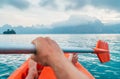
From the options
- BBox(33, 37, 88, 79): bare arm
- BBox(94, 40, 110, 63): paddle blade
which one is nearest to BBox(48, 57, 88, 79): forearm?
BBox(33, 37, 88, 79): bare arm

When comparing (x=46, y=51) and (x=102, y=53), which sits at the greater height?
(x=46, y=51)

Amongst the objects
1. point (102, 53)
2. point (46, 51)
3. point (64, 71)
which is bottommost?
point (102, 53)

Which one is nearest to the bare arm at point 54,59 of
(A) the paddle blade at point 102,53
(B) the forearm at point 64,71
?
(B) the forearm at point 64,71

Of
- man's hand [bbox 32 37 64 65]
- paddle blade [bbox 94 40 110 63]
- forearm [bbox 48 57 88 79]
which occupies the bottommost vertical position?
paddle blade [bbox 94 40 110 63]

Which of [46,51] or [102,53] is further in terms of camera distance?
[102,53]

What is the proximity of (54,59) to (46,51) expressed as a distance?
0.26 feet

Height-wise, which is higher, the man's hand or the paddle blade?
the man's hand

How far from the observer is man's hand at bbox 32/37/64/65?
Result: 1719 mm

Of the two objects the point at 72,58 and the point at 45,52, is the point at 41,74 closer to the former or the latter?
the point at 72,58

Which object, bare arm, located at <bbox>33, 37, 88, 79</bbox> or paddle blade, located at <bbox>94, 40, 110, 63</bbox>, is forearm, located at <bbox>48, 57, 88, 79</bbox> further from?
paddle blade, located at <bbox>94, 40, 110, 63</bbox>

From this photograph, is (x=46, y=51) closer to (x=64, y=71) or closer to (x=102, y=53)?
(x=64, y=71)

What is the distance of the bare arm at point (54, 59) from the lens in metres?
1.64

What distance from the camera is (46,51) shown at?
1.73 meters

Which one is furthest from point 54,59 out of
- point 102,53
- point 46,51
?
point 102,53
